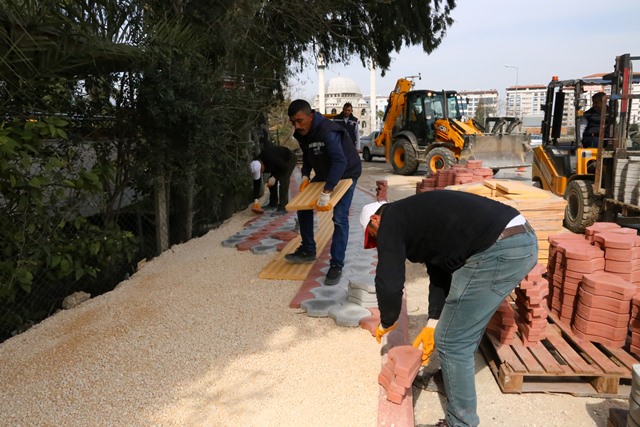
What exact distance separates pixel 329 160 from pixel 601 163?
14.2ft

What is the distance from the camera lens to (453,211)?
221cm

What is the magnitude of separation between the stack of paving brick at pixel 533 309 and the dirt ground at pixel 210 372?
393 mm

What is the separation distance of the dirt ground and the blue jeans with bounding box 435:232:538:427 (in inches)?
19.6

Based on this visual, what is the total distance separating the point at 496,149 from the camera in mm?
13219

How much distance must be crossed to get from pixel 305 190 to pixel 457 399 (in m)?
2.84

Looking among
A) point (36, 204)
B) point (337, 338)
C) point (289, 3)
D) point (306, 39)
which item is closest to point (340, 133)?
point (337, 338)

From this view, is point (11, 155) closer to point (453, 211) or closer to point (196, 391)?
point (196, 391)

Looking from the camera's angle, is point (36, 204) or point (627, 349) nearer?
point (627, 349)

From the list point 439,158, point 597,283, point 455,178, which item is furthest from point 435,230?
point 439,158

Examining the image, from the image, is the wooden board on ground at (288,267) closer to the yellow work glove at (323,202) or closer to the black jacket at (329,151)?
the yellow work glove at (323,202)

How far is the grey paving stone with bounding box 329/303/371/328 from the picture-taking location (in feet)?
11.9

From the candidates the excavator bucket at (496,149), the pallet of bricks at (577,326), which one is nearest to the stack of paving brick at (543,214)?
the pallet of bricks at (577,326)

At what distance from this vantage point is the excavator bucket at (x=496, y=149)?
13125 millimetres

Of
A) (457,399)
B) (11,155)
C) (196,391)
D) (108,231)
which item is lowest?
(196,391)
